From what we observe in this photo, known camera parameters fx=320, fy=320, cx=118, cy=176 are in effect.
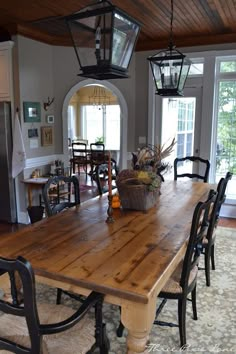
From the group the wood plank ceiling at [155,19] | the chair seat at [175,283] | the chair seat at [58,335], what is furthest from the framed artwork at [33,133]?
the chair seat at [58,335]

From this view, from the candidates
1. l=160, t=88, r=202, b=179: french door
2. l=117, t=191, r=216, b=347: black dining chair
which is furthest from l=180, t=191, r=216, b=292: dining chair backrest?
l=160, t=88, r=202, b=179: french door

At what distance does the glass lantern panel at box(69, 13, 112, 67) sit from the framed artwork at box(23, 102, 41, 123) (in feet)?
10.3

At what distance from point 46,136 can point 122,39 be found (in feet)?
12.3

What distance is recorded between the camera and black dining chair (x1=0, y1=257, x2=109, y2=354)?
1.21 m

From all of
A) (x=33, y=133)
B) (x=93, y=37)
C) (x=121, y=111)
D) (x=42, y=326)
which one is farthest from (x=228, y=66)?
(x=42, y=326)

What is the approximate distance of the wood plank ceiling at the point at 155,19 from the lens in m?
3.75

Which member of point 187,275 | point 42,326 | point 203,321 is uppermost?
point 42,326

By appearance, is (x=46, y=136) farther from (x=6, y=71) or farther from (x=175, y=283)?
(x=175, y=283)

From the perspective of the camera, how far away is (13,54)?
4.75 meters

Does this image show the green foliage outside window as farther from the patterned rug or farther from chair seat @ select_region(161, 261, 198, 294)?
chair seat @ select_region(161, 261, 198, 294)

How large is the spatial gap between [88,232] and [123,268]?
1.91 feet

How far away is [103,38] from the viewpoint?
1.82m

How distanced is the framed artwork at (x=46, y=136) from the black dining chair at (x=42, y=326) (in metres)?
3.86

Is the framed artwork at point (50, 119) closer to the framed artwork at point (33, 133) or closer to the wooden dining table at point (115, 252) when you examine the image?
the framed artwork at point (33, 133)
